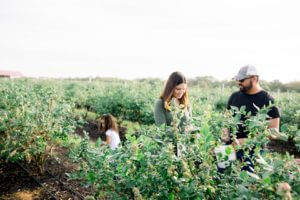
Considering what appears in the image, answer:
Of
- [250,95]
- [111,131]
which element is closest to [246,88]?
[250,95]

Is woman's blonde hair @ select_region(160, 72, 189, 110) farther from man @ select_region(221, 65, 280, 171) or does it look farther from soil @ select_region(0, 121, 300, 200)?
soil @ select_region(0, 121, 300, 200)

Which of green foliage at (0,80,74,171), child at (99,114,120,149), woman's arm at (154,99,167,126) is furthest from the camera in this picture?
child at (99,114,120,149)

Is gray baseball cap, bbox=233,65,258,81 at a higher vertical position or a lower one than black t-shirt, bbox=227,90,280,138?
higher

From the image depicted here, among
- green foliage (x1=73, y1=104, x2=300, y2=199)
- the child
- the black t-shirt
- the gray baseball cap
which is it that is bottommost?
the child

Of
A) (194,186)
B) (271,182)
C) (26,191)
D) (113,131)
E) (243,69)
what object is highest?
(243,69)

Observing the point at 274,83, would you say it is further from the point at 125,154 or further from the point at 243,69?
the point at 125,154

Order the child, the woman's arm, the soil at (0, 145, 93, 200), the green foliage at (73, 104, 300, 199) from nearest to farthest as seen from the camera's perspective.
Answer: the green foliage at (73, 104, 300, 199) → the woman's arm → the soil at (0, 145, 93, 200) → the child

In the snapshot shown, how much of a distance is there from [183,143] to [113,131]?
358 cm

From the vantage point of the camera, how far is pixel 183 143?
204cm

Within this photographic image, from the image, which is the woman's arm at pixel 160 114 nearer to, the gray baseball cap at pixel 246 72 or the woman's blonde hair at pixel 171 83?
the woman's blonde hair at pixel 171 83

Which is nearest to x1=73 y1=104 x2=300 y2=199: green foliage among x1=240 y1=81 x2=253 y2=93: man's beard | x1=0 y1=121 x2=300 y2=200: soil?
x1=240 y1=81 x2=253 y2=93: man's beard

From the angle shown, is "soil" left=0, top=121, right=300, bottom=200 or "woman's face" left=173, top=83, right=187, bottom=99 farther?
"soil" left=0, top=121, right=300, bottom=200

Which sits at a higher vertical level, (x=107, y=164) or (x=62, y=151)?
(x=107, y=164)

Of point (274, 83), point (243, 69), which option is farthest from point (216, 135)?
point (274, 83)
